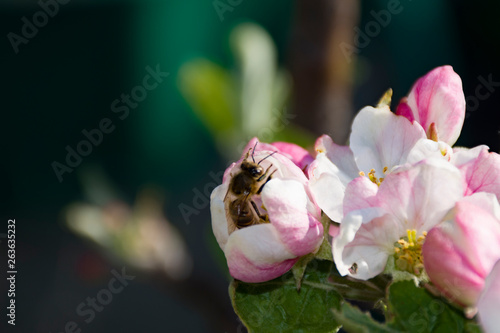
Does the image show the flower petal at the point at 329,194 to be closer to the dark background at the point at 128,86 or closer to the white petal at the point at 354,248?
the white petal at the point at 354,248

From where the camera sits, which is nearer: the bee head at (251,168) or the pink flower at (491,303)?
the pink flower at (491,303)

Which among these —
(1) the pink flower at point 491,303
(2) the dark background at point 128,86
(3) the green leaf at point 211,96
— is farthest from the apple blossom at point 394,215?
(2) the dark background at point 128,86

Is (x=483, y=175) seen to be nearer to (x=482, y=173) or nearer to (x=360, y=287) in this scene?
(x=482, y=173)

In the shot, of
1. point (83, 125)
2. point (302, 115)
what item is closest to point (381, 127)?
point (302, 115)

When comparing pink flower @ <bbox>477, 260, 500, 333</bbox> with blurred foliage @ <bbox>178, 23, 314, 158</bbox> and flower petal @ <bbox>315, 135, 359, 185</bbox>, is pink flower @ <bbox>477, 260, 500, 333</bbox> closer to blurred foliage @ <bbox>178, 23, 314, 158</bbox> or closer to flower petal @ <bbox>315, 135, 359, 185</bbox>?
flower petal @ <bbox>315, 135, 359, 185</bbox>

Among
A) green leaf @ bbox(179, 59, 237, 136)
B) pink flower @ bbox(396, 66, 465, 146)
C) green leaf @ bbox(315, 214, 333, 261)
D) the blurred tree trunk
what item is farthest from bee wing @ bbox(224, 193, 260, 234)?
green leaf @ bbox(179, 59, 237, 136)

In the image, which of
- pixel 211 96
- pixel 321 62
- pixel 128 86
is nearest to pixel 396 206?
pixel 321 62
